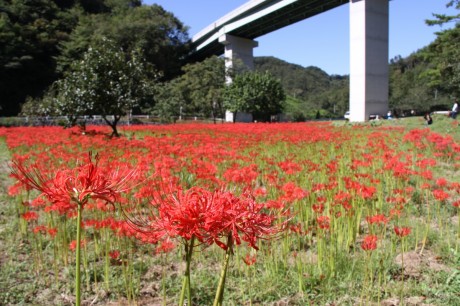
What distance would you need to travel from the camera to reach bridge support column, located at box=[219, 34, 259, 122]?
41.8 m

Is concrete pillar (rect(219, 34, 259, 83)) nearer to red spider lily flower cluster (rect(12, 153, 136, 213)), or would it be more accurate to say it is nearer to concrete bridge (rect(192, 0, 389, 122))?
concrete bridge (rect(192, 0, 389, 122))

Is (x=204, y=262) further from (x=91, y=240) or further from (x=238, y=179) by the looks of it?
(x=91, y=240)

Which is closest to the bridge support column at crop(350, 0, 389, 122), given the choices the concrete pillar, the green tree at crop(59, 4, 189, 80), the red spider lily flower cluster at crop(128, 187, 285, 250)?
the concrete pillar

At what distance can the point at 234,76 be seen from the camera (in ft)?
129

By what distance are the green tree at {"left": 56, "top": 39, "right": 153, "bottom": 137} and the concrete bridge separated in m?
17.0

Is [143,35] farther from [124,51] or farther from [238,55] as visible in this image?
[238,55]

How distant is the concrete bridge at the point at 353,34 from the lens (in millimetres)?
26312

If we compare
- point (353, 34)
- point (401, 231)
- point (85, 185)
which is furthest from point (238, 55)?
point (85, 185)

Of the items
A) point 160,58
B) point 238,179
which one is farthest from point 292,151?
point 160,58

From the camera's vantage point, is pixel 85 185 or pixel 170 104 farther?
pixel 170 104

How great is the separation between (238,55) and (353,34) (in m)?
20.3

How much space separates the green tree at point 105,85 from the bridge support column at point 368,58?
1692 centimetres

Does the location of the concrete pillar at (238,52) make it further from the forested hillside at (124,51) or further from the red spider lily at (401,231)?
the red spider lily at (401,231)

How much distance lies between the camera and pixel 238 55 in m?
45.8
